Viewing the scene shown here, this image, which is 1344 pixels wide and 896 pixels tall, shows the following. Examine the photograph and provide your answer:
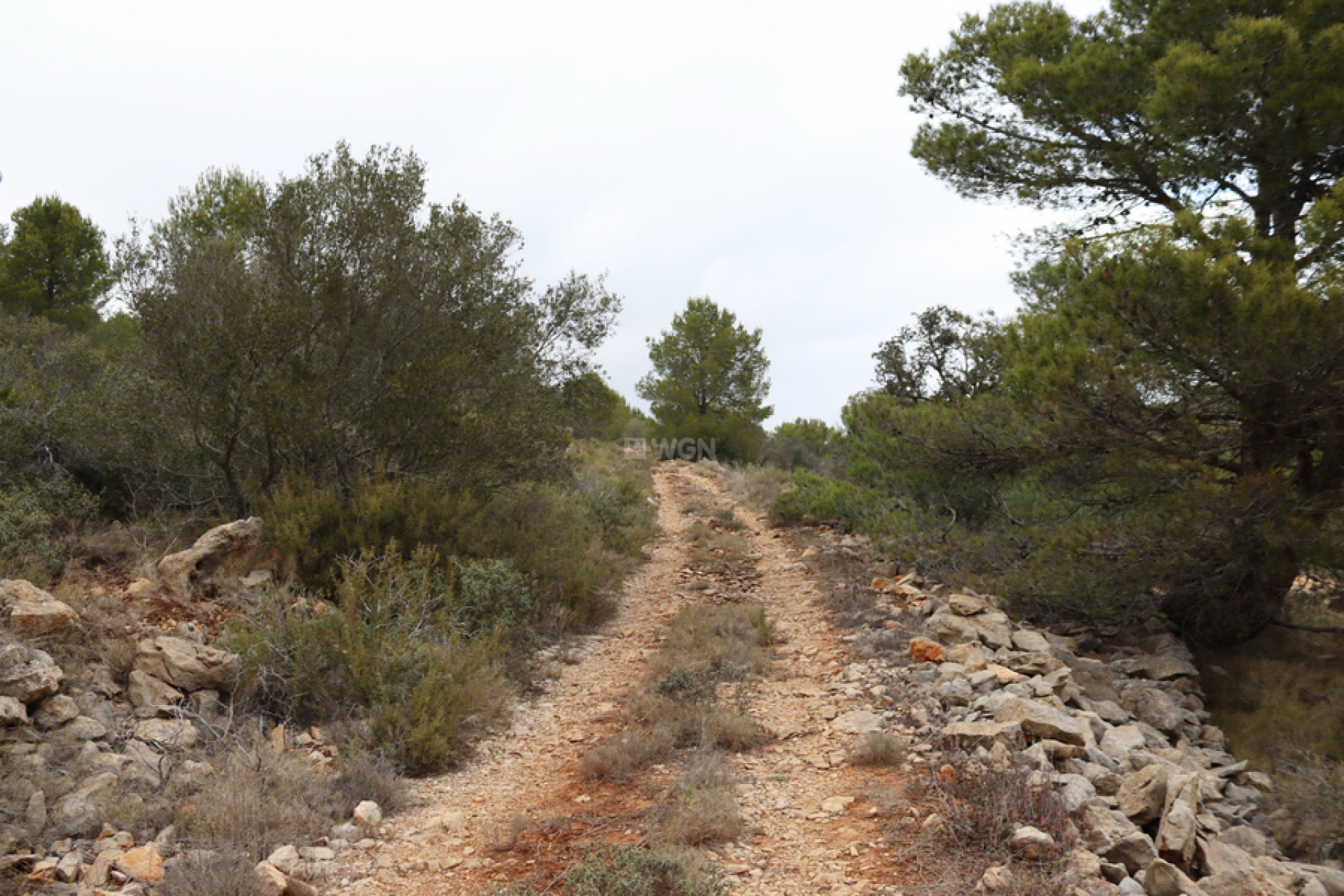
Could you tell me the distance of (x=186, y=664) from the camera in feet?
18.5

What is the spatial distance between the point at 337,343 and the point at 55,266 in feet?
58.0

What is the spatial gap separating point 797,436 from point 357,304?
1086 inches

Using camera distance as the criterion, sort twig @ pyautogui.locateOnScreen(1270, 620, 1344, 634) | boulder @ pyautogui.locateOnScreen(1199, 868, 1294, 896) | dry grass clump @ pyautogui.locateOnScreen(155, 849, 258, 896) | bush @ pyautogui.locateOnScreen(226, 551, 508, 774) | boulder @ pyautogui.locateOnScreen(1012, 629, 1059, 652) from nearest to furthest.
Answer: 1. dry grass clump @ pyautogui.locateOnScreen(155, 849, 258, 896)
2. boulder @ pyautogui.locateOnScreen(1199, 868, 1294, 896)
3. bush @ pyautogui.locateOnScreen(226, 551, 508, 774)
4. twig @ pyautogui.locateOnScreen(1270, 620, 1344, 634)
5. boulder @ pyautogui.locateOnScreen(1012, 629, 1059, 652)

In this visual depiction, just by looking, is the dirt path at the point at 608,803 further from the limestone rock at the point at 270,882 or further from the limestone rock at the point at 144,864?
the limestone rock at the point at 144,864

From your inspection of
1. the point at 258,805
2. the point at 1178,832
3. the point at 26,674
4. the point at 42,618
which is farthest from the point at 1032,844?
the point at 42,618

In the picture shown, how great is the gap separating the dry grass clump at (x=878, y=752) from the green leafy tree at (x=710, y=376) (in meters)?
27.1

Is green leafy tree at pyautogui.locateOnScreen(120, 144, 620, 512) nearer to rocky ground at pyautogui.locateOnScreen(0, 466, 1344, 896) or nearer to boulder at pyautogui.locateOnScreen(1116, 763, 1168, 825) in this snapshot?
rocky ground at pyautogui.locateOnScreen(0, 466, 1344, 896)

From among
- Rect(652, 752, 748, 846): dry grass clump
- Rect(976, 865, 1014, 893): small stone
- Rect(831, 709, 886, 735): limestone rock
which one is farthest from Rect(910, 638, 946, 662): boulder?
Rect(976, 865, 1014, 893): small stone

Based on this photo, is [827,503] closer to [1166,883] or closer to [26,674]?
[1166,883]

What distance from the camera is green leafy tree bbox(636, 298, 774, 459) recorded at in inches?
1300

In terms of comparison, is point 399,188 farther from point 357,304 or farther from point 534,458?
point 534,458

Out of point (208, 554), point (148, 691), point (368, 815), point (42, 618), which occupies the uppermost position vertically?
point (208, 554)

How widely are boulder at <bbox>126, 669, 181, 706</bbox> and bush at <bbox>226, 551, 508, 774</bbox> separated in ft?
1.67

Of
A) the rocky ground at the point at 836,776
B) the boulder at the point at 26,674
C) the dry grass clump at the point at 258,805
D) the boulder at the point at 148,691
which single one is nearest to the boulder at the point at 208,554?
the rocky ground at the point at 836,776
